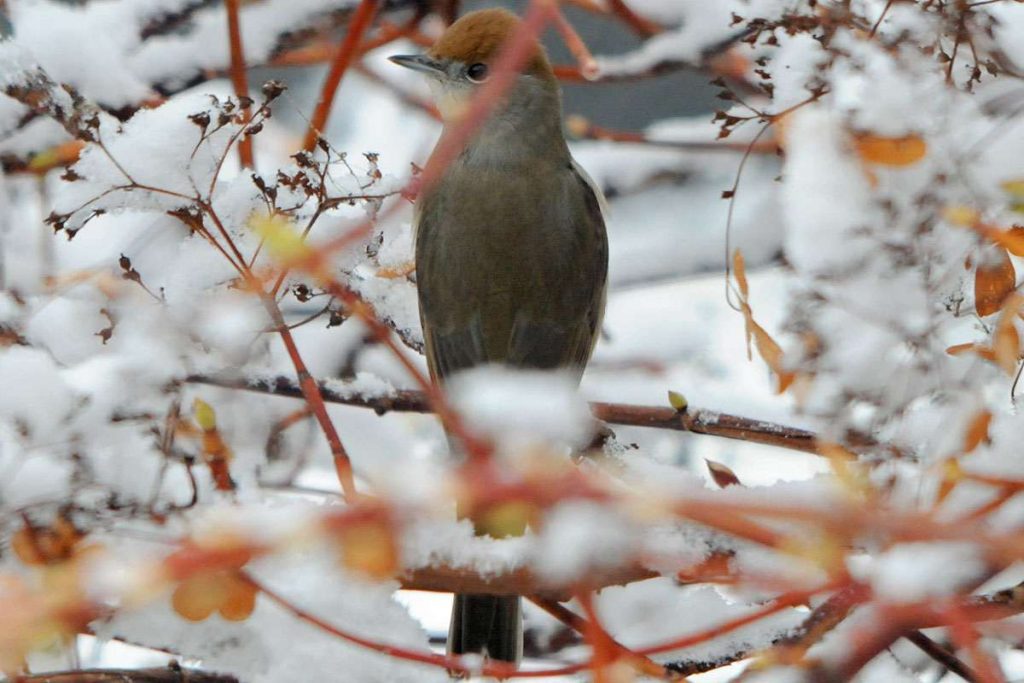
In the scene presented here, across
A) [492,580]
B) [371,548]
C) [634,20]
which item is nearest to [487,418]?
[371,548]

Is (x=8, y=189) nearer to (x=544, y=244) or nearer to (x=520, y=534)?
(x=544, y=244)

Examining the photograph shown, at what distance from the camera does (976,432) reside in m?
1.29

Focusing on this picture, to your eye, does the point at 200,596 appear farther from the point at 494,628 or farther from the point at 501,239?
the point at 501,239

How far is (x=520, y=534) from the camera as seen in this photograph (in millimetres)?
1339

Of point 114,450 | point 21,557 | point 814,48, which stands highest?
point 814,48

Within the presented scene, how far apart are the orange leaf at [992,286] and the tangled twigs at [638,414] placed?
379mm

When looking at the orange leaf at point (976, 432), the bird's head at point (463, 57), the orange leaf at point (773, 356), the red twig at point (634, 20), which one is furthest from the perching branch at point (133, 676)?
the red twig at point (634, 20)

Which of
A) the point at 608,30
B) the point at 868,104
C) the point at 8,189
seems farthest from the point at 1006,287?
the point at 608,30

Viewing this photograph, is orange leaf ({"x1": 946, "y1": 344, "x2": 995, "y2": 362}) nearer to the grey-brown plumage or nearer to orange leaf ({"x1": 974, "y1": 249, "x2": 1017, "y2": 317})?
orange leaf ({"x1": 974, "y1": 249, "x2": 1017, "y2": 317})

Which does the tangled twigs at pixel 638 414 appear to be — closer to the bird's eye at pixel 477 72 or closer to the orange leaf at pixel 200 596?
the orange leaf at pixel 200 596

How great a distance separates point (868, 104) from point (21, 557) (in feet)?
4.07

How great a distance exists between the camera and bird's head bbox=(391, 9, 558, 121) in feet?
8.44

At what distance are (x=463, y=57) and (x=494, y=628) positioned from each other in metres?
1.24

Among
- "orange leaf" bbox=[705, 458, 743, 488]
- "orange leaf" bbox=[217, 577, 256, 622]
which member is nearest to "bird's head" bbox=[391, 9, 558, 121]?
"orange leaf" bbox=[705, 458, 743, 488]
